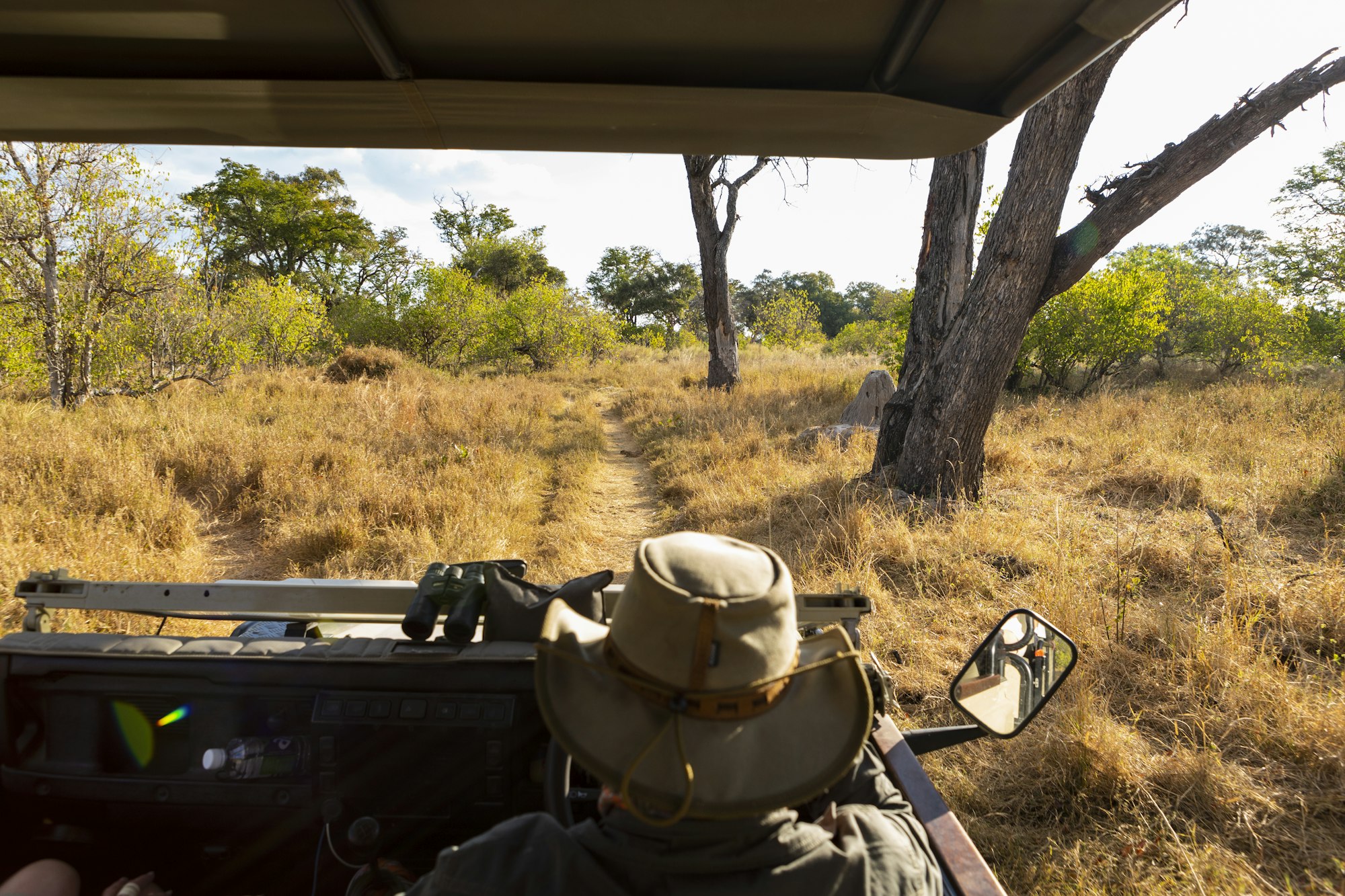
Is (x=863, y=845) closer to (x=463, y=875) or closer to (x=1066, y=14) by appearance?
(x=463, y=875)

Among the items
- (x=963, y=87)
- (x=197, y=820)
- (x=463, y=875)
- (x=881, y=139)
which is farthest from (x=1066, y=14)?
(x=197, y=820)

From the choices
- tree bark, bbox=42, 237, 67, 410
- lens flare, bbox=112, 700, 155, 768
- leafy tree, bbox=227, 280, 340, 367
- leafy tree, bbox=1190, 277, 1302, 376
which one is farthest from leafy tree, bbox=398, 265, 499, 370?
lens flare, bbox=112, 700, 155, 768

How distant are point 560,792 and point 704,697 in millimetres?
638

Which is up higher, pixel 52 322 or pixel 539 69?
pixel 539 69

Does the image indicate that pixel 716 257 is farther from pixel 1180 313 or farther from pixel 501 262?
pixel 501 262

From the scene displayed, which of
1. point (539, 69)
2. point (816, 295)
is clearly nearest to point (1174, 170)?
point (539, 69)

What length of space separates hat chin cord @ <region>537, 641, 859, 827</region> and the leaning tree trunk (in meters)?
5.41

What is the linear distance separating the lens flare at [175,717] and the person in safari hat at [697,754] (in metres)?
1.08

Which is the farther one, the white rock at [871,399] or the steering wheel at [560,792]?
the white rock at [871,399]

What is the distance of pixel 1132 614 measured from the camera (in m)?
3.89

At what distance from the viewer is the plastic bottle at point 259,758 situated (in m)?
1.84

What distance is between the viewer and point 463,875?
1151 millimetres

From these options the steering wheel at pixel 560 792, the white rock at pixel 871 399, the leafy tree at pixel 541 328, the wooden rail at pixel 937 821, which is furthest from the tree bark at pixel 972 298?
the leafy tree at pixel 541 328

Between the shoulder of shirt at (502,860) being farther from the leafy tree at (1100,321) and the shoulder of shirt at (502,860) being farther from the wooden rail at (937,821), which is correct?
the leafy tree at (1100,321)
